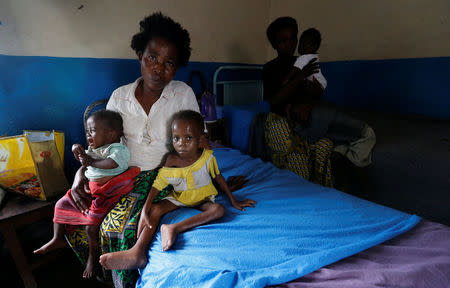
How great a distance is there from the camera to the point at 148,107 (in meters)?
1.33

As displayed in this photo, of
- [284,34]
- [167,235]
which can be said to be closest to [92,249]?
[167,235]

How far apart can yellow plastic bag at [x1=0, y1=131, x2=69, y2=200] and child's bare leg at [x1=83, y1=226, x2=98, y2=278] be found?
0.49 metres

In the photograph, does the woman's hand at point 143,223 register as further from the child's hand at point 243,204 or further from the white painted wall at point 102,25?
the white painted wall at point 102,25

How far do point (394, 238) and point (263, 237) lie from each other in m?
0.56

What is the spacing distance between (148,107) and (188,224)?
0.67 m

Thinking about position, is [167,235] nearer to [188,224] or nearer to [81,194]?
[188,224]

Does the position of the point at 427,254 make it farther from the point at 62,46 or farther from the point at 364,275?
the point at 62,46

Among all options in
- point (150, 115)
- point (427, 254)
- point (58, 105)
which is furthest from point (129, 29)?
point (427, 254)

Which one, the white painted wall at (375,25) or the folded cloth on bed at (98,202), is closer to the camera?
the folded cloth on bed at (98,202)

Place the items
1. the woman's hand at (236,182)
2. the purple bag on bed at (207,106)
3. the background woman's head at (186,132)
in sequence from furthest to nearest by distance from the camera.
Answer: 1. the purple bag on bed at (207,106)
2. the woman's hand at (236,182)
3. the background woman's head at (186,132)

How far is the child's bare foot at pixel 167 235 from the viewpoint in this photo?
1017 millimetres

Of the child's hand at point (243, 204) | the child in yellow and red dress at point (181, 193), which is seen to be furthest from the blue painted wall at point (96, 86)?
the child's hand at point (243, 204)

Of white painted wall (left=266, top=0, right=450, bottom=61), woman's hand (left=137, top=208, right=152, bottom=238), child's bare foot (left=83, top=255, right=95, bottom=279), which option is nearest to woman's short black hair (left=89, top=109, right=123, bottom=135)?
woman's hand (left=137, top=208, right=152, bottom=238)

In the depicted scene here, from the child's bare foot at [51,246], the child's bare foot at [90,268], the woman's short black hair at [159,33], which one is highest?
the woman's short black hair at [159,33]
